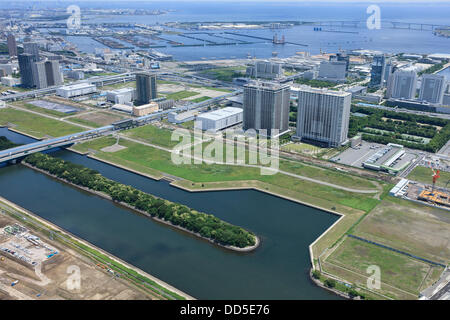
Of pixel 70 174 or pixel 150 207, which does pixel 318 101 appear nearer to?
pixel 150 207

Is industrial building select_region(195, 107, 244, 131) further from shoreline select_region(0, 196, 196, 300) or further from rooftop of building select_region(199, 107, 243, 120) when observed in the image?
shoreline select_region(0, 196, 196, 300)

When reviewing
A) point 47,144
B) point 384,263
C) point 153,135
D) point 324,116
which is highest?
point 324,116

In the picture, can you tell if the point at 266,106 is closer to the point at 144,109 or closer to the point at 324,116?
the point at 324,116

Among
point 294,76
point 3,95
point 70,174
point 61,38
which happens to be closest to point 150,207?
point 70,174

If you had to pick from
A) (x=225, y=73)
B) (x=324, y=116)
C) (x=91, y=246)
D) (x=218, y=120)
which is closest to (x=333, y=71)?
(x=225, y=73)

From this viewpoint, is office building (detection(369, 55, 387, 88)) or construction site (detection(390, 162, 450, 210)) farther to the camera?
office building (detection(369, 55, 387, 88))

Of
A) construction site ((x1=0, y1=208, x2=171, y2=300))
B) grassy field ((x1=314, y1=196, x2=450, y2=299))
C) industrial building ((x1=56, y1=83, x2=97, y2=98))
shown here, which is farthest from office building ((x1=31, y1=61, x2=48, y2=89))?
grassy field ((x1=314, y1=196, x2=450, y2=299))
